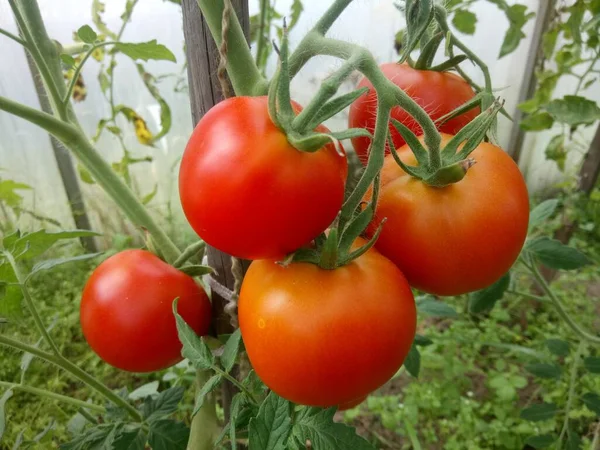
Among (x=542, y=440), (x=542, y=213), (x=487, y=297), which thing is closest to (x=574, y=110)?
(x=542, y=213)

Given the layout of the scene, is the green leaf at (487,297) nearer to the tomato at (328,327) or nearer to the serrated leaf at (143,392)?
the tomato at (328,327)

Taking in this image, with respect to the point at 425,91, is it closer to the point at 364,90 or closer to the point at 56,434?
the point at 364,90

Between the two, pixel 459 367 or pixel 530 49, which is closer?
pixel 459 367

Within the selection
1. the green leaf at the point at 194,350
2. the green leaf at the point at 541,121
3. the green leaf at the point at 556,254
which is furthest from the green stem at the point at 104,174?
the green leaf at the point at 541,121

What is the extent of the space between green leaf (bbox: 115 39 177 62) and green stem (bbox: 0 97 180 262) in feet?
0.42

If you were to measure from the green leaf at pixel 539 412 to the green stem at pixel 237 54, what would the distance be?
855 mm

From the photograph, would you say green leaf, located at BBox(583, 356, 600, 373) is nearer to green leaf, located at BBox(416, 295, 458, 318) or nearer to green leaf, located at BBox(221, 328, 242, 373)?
green leaf, located at BBox(416, 295, 458, 318)

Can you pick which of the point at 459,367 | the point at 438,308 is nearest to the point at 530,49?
the point at 459,367

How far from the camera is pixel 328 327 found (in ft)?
1.14

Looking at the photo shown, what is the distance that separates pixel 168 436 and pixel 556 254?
0.67 meters

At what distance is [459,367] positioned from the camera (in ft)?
4.87

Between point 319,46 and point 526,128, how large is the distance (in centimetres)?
102

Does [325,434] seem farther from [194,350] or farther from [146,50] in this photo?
[146,50]

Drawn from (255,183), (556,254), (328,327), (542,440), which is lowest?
(542,440)
